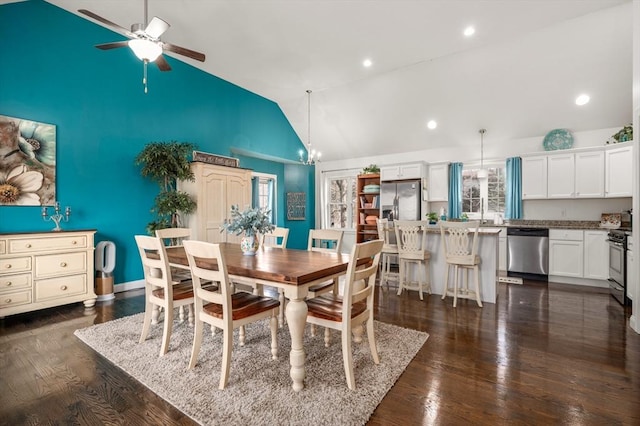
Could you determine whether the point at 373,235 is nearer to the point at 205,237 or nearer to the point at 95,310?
the point at 205,237

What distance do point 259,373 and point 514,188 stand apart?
5.70 metres

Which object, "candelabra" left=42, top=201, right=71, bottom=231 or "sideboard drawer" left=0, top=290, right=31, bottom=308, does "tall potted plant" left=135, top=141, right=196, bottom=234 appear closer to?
"candelabra" left=42, top=201, right=71, bottom=231

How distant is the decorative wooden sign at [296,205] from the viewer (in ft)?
25.6

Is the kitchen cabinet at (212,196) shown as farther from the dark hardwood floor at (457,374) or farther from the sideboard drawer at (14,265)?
the sideboard drawer at (14,265)

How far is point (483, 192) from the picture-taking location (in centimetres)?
632

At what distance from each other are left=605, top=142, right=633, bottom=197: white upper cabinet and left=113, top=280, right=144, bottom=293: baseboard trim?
7647 mm

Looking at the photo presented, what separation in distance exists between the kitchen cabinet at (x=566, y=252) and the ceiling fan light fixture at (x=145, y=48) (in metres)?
6.22

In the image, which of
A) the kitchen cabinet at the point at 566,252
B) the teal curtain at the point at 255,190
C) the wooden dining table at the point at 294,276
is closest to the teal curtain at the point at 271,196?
the teal curtain at the point at 255,190

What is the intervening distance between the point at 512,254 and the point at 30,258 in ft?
23.0

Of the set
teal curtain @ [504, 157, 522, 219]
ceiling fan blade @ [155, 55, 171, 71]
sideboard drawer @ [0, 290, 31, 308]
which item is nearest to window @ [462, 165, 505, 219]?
teal curtain @ [504, 157, 522, 219]

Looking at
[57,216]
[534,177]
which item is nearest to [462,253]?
[534,177]

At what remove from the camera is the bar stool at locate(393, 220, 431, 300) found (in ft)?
13.7

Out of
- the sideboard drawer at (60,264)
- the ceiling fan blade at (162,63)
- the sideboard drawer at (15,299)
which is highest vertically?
the ceiling fan blade at (162,63)

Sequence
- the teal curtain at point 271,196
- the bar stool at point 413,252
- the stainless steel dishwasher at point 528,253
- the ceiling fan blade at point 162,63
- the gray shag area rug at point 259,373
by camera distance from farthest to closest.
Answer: the teal curtain at point 271,196 → the stainless steel dishwasher at point 528,253 → the bar stool at point 413,252 → the ceiling fan blade at point 162,63 → the gray shag area rug at point 259,373
